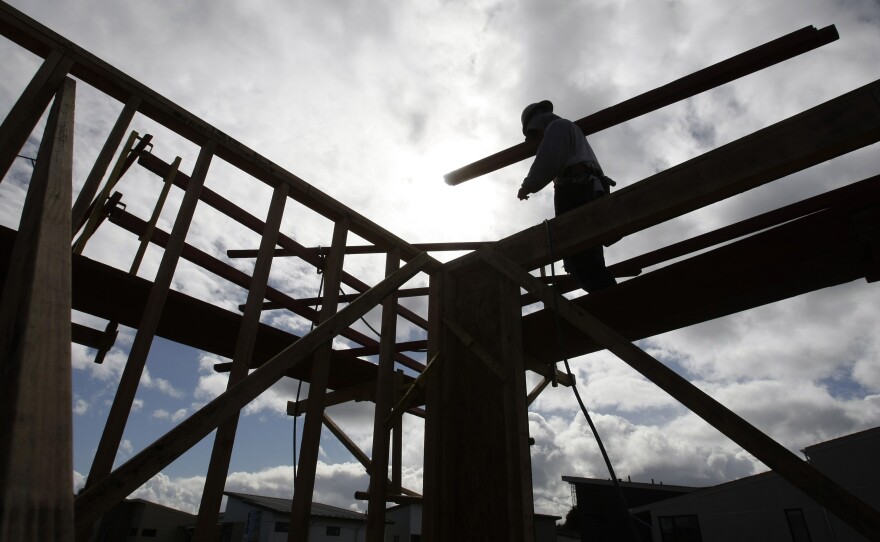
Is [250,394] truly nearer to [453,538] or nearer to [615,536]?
[453,538]

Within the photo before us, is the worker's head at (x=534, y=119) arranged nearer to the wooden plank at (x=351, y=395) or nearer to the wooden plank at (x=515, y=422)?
the wooden plank at (x=515, y=422)

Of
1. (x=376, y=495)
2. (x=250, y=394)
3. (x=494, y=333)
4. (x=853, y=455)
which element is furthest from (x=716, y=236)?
(x=853, y=455)

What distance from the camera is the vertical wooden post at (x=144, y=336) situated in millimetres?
2648

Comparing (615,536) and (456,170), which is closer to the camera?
(456,170)

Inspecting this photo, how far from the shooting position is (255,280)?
3.48 meters

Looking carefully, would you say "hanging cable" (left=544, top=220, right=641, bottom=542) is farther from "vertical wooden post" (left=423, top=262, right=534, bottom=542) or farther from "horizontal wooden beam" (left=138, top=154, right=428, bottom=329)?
"horizontal wooden beam" (left=138, top=154, right=428, bottom=329)

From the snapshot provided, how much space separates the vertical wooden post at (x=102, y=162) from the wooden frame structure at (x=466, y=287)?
1 centimetres

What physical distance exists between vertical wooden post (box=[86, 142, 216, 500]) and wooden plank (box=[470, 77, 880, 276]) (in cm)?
251

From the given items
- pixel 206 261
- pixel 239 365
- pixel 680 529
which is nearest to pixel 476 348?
pixel 239 365

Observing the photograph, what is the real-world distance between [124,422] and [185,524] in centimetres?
3751

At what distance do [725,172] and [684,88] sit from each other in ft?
4.56

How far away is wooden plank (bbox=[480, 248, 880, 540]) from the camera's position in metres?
2.05

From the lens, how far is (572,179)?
4.43 metres

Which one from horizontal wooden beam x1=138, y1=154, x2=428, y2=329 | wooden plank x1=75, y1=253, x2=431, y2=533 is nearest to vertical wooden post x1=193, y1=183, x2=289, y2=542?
wooden plank x1=75, y1=253, x2=431, y2=533
